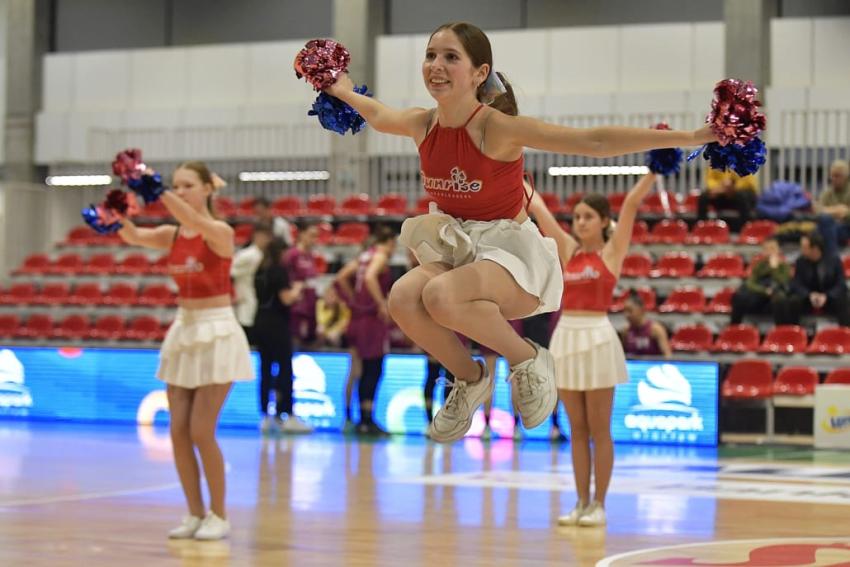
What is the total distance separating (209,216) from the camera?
7133 mm

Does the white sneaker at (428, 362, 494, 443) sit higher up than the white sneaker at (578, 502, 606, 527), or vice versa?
the white sneaker at (428, 362, 494, 443)

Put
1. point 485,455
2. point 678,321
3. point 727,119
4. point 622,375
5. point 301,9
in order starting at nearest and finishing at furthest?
point 727,119
point 622,375
point 485,455
point 678,321
point 301,9

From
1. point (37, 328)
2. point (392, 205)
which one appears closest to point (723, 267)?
point (392, 205)

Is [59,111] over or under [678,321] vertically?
over

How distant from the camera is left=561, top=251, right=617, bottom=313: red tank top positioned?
25.2ft

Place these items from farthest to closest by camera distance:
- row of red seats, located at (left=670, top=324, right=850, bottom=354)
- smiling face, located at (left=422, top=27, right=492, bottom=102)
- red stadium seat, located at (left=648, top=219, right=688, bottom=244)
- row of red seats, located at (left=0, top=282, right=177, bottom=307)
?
row of red seats, located at (left=0, top=282, right=177, bottom=307), red stadium seat, located at (left=648, top=219, right=688, bottom=244), row of red seats, located at (left=670, top=324, right=850, bottom=354), smiling face, located at (left=422, top=27, right=492, bottom=102)

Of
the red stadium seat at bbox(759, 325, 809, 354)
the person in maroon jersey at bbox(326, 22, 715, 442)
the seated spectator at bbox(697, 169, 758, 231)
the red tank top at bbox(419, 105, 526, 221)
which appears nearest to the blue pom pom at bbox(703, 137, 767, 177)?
the person in maroon jersey at bbox(326, 22, 715, 442)

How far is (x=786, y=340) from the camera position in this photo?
1328 centimetres

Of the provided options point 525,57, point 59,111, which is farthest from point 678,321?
point 59,111

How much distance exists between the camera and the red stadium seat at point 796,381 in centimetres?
1262

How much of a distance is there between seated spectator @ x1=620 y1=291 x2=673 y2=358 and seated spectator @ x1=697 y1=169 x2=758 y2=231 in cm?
373

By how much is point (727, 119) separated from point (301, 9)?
58.9ft

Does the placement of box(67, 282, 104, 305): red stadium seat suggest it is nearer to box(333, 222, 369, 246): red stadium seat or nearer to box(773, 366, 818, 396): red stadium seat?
box(333, 222, 369, 246): red stadium seat

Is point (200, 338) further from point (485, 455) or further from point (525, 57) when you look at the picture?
point (525, 57)
